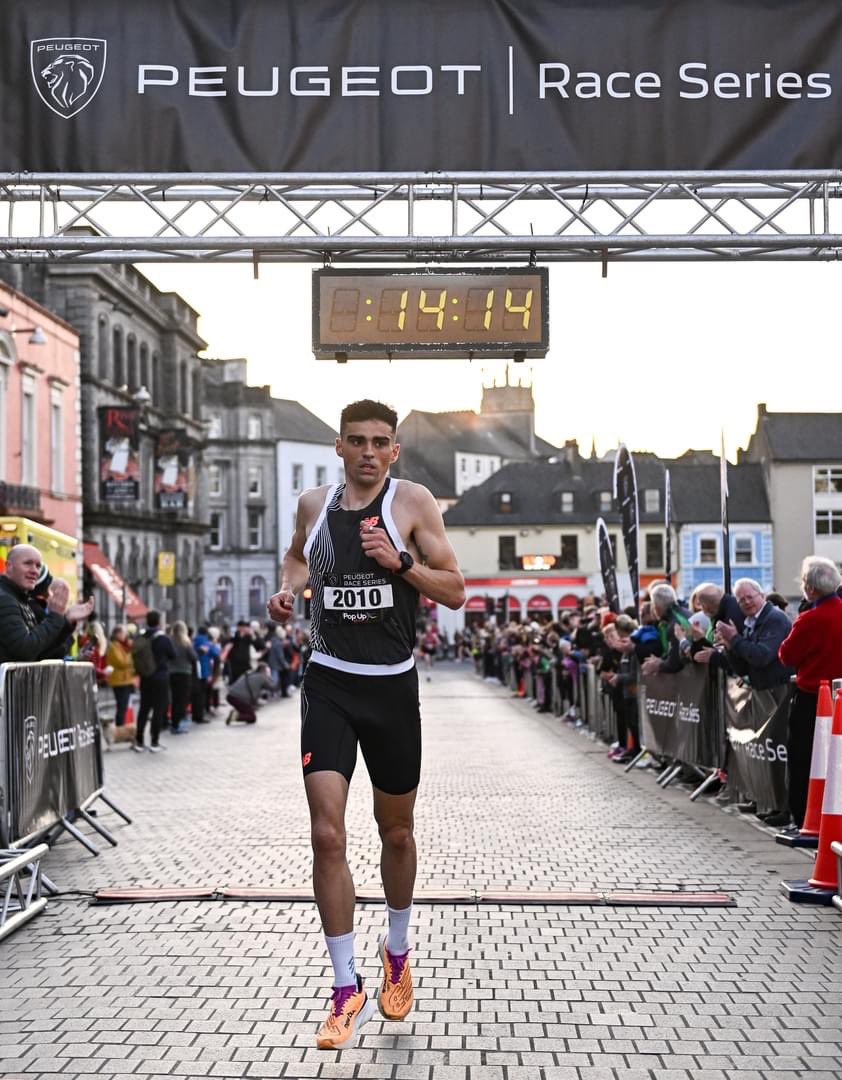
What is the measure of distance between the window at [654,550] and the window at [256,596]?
80.7 ft

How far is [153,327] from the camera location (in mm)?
57000

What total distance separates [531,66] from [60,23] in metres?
2.82

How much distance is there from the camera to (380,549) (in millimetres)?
4887

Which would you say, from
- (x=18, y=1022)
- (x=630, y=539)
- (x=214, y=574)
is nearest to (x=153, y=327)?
(x=214, y=574)

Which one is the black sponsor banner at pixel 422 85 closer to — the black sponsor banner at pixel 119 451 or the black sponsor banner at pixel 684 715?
the black sponsor banner at pixel 684 715

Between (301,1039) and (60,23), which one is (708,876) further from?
(60,23)

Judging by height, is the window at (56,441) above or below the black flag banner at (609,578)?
above

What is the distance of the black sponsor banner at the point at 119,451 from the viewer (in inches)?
1671

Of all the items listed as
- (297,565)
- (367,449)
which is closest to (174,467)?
(297,565)

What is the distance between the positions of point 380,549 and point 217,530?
3310 inches

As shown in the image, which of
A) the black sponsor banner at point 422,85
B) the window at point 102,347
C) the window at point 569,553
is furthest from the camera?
the window at point 569,553

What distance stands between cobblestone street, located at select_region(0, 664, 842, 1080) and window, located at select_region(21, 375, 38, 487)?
2638 cm

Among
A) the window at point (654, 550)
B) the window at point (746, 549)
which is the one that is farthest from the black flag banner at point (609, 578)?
the window at point (654, 550)

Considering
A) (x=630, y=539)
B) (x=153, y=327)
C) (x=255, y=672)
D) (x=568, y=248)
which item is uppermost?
(x=153, y=327)
